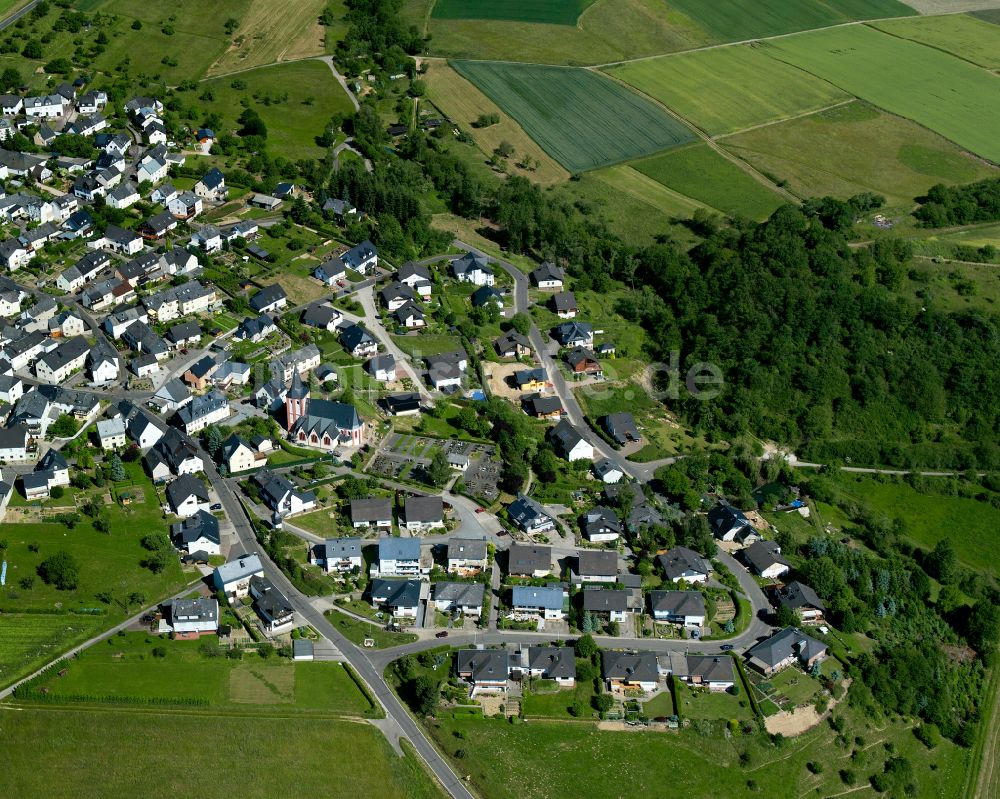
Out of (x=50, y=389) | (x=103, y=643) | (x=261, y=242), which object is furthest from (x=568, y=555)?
(x=261, y=242)

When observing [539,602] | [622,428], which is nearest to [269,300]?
[622,428]

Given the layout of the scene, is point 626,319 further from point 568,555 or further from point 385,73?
point 385,73

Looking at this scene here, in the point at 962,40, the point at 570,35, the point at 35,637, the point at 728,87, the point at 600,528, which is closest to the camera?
the point at 35,637

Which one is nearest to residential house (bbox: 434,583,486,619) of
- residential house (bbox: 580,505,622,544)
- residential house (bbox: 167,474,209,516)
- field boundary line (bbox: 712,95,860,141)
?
residential house (bbox: 580,505,622,544)

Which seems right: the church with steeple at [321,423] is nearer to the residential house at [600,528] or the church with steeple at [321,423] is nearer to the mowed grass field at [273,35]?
the residential house at [600,528]

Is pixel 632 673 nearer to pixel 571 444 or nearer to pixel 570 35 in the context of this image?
pixel 571 444

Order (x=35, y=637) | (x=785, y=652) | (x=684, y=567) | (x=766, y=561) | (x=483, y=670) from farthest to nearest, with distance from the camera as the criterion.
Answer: (x=766, y=561), (x=684, y=567), (x=785, y=652), (x=35, y=637), (x=483, y=670)
